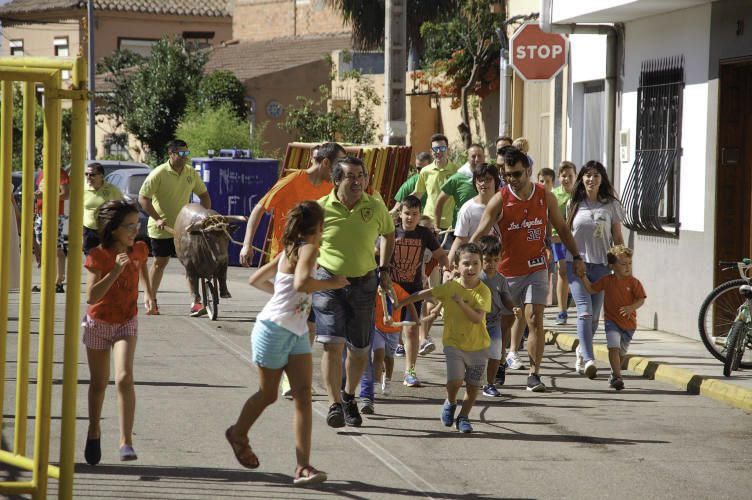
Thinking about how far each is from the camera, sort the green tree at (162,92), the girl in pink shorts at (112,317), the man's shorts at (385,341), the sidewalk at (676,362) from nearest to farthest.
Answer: the girl in pink shorts at (112,317) < the man's shorts at (385,341) < the sidewalk at (676,362) < the green tree at (162,92)

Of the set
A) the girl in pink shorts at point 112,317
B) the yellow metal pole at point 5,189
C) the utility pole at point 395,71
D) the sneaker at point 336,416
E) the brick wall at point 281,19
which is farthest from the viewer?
the brick wall at point 281,19

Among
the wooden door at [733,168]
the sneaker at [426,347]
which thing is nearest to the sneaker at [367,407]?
the sneaker at [426,347]

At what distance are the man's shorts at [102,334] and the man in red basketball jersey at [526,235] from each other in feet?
11.7

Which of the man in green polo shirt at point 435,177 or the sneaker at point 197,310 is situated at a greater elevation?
the man in green polo shirt at point 435,177

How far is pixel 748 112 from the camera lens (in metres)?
13.0

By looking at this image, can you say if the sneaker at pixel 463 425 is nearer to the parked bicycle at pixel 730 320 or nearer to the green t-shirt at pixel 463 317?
the green t-shirt at pixel 463 317

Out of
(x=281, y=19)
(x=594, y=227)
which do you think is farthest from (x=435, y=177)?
(x=281, y=19)

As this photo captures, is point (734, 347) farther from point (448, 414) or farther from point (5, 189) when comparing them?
point (5, 189)

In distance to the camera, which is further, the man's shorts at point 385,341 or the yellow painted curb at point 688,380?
the yellow painted curb at point 688,380

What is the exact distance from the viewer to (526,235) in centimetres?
1038

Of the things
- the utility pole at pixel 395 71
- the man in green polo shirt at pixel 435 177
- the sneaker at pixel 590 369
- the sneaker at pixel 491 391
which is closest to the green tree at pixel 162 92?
the utility pole at pixel 395 71

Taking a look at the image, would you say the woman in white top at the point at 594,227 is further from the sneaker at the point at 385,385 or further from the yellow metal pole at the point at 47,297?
the yellow metal pole at the point at 47,297

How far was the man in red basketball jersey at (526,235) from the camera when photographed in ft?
33.8

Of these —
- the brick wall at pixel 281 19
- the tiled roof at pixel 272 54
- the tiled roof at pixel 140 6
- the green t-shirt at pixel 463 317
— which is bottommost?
the green t-shirt at pixel 463 317
